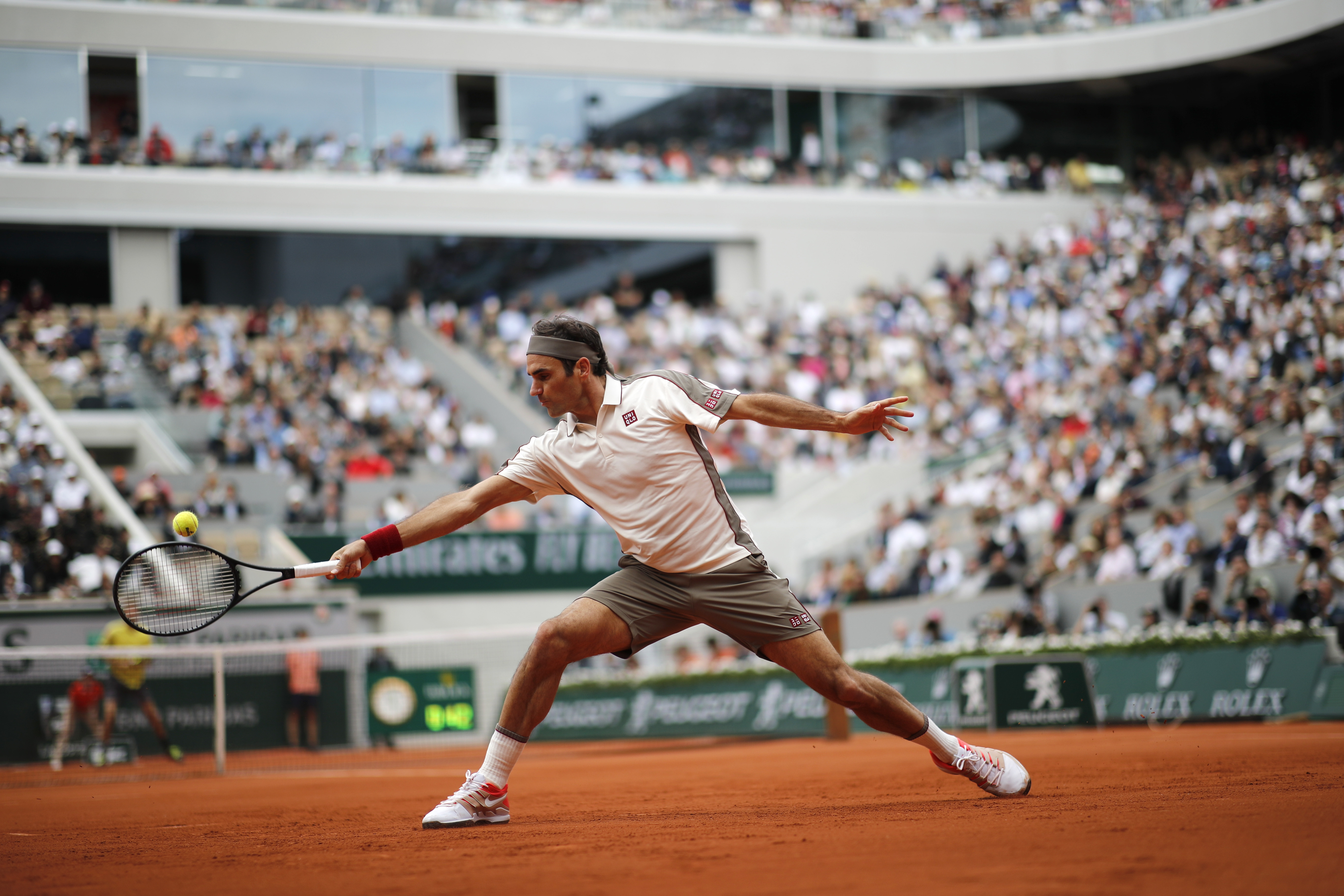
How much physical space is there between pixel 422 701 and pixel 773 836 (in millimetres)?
14066

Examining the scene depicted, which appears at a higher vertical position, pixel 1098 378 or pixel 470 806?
pixel 1098 378

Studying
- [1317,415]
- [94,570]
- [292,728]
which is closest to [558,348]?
[292,728]

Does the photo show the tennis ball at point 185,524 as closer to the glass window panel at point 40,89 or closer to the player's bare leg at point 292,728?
the player's bare leg at point 292,728

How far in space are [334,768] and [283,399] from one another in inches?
458

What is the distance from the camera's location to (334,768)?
16156mm

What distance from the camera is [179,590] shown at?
6504mm

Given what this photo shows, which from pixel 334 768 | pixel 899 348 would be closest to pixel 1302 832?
pixel 334 768

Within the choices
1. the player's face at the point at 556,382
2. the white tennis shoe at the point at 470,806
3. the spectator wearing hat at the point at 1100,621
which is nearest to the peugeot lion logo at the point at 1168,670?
the spectator wearing hat at the point at 1100,621

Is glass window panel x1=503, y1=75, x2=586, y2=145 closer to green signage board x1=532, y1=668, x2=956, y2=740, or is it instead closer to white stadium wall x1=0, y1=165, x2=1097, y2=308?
white stadium wall x1=0, y1=165, x2=1097, y2=308

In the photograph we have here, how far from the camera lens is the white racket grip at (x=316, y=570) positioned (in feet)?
20.0

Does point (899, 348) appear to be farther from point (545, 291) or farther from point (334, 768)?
point (334, 768)

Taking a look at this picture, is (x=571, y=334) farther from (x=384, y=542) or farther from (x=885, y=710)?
(x=885, y=710)

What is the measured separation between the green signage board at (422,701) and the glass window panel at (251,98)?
18132 millimetres

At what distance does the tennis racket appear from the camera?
21.2 ft
